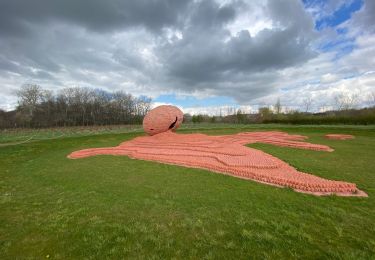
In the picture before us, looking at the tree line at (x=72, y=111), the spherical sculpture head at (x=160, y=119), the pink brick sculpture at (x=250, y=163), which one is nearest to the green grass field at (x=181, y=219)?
the pink brick sculpture at (x=250, y=163)

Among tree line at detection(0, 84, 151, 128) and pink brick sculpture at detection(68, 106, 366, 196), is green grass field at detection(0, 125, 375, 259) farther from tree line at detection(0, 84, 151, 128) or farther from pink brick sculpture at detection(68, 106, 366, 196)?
tree line at detection(0, 84, 151, 128)

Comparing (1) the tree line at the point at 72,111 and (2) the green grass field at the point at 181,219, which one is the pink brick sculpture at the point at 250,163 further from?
(1) the tree line at the point at 72,111

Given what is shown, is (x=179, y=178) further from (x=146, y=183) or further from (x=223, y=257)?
(x=223, y=257)

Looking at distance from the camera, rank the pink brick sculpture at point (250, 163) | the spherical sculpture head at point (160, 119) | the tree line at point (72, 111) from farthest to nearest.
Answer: the tree line at point (72, 111) → the spherical sculpture head at point (160, 119) → the pink brick sculpture at point (250, 163)

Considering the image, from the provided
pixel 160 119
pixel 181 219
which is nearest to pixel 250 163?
pixel 181 219

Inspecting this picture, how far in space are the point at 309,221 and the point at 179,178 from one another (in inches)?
180

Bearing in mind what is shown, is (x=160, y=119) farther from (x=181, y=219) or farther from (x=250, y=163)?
(x=181, y=219)

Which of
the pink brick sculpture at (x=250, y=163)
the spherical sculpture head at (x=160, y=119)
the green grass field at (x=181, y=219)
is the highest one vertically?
the spherical sculpture head at (x=160, y=119)

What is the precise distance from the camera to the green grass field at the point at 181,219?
3.76 m

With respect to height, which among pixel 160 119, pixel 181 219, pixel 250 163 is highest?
pixel 160 119

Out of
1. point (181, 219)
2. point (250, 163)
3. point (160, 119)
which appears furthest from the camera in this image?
point (160, 119)

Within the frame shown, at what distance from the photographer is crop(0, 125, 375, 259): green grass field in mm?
3756

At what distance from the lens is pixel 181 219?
16.1ft

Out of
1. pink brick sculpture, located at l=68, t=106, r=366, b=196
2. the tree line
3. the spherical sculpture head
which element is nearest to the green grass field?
pink brick sculpture, located at l=68, t=106, r=366, b=196
